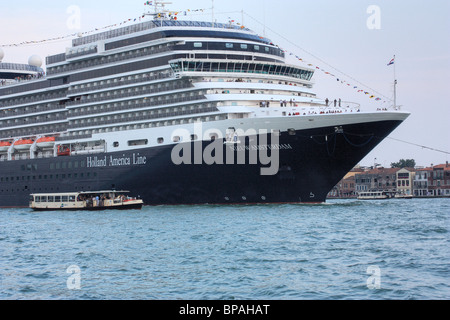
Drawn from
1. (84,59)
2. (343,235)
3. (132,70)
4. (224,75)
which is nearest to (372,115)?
(224,75)

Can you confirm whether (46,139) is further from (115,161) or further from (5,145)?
(115,161)

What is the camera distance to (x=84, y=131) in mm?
63094

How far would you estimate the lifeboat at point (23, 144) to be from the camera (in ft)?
226

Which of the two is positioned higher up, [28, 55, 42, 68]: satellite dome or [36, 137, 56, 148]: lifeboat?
[28, 55, 42, 68]: satellite dome

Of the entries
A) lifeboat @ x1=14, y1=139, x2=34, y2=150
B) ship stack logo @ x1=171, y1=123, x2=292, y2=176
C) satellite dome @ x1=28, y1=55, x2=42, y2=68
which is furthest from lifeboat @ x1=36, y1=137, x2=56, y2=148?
satellite dome @ x1=28, y1=55, x2=42, y2=68

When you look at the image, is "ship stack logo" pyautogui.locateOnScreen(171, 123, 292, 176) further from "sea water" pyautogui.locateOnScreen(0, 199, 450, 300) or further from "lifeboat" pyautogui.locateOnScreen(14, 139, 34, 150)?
"lifeboat" pyautogui.locateOnScreen(14, 139, 34, 150)

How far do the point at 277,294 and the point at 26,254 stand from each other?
13.8 metres

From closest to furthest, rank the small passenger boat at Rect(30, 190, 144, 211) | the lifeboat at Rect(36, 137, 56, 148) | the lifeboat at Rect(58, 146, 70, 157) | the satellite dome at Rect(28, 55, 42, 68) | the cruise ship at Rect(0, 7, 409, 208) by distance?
the cruise ship at Rect(0, 7, 409, 208) < the small passenger boat at Rect(30, 190, 144, 211) < the lifeboat at Rect(58, 146, 70, 157) < the lifeboat at Rect(36, 137, 56, 148) < the satellite dome at Rect(28, 55, 42, 68)

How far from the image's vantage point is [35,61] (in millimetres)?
87000

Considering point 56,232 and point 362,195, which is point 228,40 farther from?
point 362,195

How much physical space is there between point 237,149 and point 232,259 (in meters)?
25.8

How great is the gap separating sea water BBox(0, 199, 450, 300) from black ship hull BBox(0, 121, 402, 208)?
8.50 meters

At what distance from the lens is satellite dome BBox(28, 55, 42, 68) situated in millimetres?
86688

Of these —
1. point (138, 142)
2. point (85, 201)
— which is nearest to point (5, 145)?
point (85, 201)
